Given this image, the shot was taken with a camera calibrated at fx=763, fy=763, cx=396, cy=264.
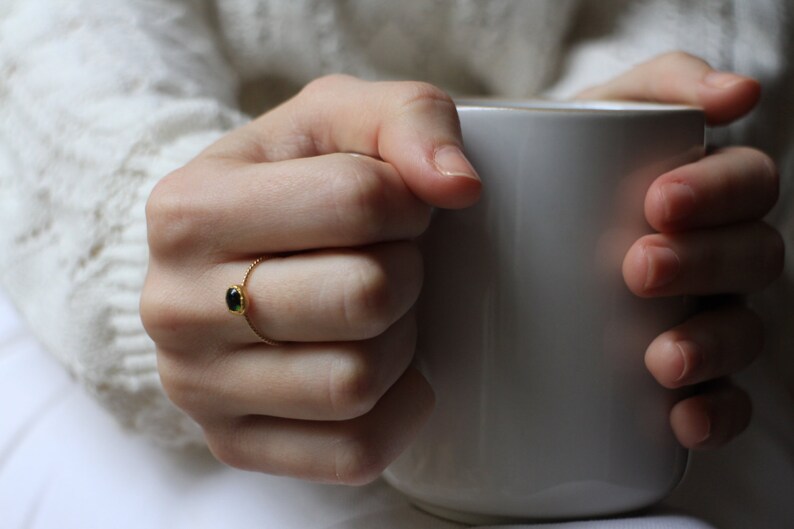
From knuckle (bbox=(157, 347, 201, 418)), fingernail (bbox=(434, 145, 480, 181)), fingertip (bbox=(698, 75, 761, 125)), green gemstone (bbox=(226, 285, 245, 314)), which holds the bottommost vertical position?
knuckle (bbox=(157, 347, 201, 418))

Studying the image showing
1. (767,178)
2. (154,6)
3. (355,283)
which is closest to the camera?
(355,283)

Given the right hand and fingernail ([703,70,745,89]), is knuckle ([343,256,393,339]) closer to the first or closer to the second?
the right hand

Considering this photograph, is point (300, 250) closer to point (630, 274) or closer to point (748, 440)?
point (630, 274)

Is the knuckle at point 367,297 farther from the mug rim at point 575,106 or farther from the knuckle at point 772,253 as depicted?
the knuckle at point 772,253

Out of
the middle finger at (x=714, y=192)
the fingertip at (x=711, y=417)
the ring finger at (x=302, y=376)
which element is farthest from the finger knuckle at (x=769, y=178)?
the ring finger at (x=302, y=376)

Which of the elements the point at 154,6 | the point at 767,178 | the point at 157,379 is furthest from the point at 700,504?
the point at 154,6

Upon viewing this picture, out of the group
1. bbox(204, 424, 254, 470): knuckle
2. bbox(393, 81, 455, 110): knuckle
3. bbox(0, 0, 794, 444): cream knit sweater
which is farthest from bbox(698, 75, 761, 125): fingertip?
bbox(204, 424, 254, 470): knuckle
